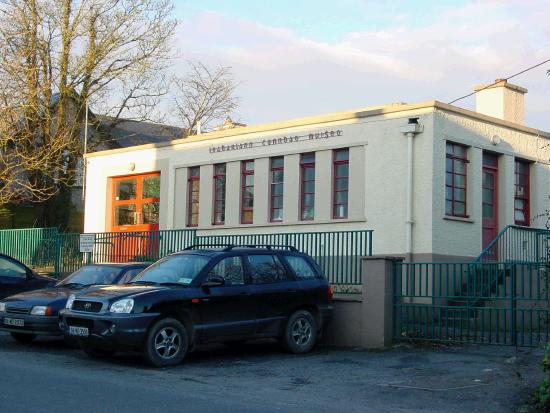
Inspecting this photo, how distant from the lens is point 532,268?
1337 cm

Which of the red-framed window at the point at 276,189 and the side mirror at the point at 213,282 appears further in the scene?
the red-framed window at the point at 276,189

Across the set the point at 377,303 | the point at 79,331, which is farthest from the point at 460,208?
the point at 79,331

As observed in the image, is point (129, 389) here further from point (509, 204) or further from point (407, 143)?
point (509, 204)

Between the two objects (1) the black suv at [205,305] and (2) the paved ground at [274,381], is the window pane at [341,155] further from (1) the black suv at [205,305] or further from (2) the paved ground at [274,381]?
(2) the paved ground at [274,381]

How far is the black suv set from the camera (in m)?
11.7

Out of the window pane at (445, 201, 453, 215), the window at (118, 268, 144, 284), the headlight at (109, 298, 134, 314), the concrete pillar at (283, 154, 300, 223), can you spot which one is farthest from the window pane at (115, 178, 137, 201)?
the headlight at (109, 298, 134, 314)

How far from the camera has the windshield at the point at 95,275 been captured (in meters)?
15.1

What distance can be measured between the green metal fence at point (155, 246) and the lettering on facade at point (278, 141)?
2.75 meters

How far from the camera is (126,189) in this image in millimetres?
27641

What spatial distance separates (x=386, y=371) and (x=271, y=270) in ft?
8.87

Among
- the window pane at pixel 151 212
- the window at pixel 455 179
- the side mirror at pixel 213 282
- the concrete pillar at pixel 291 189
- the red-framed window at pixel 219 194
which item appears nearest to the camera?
the side mirror at pixel 213 282

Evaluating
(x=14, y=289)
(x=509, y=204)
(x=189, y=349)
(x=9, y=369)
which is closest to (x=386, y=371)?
(x=189, y=349)

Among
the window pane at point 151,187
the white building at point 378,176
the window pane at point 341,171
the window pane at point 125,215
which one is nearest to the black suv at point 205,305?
the white building at point 378,176

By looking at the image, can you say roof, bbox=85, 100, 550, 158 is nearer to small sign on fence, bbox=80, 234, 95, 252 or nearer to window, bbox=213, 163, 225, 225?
window, bbox=213, 163, 225, 225
